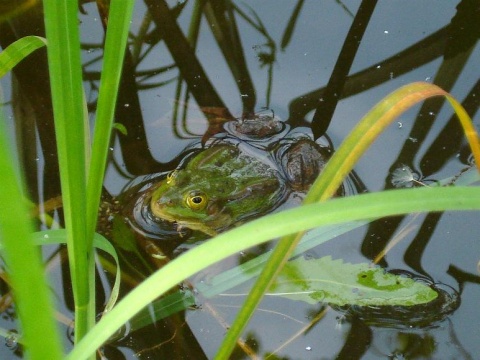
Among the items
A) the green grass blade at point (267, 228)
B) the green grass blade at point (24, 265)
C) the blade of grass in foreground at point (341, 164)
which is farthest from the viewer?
the blade of grass in foreground at point (341, 164)

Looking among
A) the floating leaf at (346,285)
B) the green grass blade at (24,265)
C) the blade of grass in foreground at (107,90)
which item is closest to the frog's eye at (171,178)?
the floating leaf at (346,285)

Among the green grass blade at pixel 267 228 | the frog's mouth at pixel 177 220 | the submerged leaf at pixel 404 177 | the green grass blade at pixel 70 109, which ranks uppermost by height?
the green grass blade at pixel 70 109

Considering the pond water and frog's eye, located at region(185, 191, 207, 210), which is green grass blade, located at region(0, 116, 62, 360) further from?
frog's eye, located at region(185, 191, 207, 210)

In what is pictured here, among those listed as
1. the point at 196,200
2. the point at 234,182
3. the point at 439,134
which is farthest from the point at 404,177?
the point at 196,200

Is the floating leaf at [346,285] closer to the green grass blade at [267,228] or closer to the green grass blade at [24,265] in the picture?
the green grass blade at [267,228]

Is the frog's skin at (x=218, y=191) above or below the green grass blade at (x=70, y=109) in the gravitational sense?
below

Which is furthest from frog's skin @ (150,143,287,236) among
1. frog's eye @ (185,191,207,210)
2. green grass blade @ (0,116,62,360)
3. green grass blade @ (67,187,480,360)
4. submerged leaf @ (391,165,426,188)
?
green grass blade @ (0,116,62,360)

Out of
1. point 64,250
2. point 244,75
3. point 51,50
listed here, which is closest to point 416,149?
point 244,75
